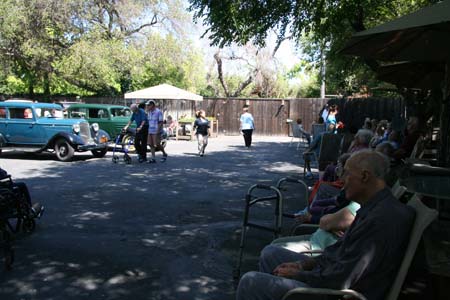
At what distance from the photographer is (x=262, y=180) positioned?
11.1m

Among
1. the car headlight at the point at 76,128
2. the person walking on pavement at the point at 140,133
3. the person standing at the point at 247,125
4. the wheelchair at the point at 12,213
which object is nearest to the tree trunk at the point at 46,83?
the person standing at the point at 247,125

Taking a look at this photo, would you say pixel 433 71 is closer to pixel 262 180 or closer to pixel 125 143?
pixel 262 180

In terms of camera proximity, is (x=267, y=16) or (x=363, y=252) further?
(x=267, y=16)

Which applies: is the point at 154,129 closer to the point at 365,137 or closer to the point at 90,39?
the point at 365,137

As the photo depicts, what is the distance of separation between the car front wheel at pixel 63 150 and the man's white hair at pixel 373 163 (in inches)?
507

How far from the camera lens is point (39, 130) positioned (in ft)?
50.8

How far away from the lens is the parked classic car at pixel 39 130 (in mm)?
15289

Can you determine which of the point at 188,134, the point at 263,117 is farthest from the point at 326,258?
the point at 263,117

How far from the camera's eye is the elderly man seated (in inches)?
107

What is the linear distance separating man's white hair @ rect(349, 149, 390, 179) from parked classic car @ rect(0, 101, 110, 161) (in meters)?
13.0

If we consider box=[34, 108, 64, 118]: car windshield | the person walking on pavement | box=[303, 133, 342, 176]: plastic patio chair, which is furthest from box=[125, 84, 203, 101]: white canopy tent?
box=[303, 133, 342, 176]: plastic patio chair

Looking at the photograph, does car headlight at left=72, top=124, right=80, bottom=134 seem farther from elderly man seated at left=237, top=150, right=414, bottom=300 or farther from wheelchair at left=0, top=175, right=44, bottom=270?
elderly man seated at left=237, top=150, right=414, bottom=300

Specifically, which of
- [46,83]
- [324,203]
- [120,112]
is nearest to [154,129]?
[120,112]

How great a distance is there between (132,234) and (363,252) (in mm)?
4307
